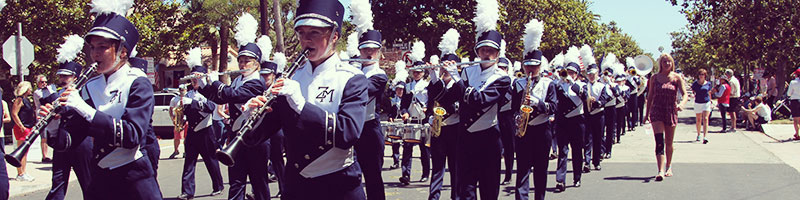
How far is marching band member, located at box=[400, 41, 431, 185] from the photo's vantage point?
35.1ft

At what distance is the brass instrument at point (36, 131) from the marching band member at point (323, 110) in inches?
55.4

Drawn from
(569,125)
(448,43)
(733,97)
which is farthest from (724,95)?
(448,43)

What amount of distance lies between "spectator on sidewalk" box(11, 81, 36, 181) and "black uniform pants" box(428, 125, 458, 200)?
652 cm

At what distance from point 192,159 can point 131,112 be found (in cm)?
513

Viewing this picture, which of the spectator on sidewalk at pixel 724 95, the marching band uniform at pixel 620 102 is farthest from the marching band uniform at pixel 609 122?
the spectator on sidewalk at pixel 724 95

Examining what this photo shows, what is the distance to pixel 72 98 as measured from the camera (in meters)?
4.28

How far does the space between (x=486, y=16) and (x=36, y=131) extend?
447 centimetres

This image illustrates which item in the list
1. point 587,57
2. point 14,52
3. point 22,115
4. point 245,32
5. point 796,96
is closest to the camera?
point 245,32

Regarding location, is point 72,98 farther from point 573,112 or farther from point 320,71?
point 573,112

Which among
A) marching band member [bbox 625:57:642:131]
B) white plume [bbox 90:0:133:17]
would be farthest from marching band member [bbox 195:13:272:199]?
marching band member [bbox 625:57:642:131]

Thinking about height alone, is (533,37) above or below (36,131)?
above

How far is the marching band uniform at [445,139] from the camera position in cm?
670

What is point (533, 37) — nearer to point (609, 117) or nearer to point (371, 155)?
point (371, 155)

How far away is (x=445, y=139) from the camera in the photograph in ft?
27.9
